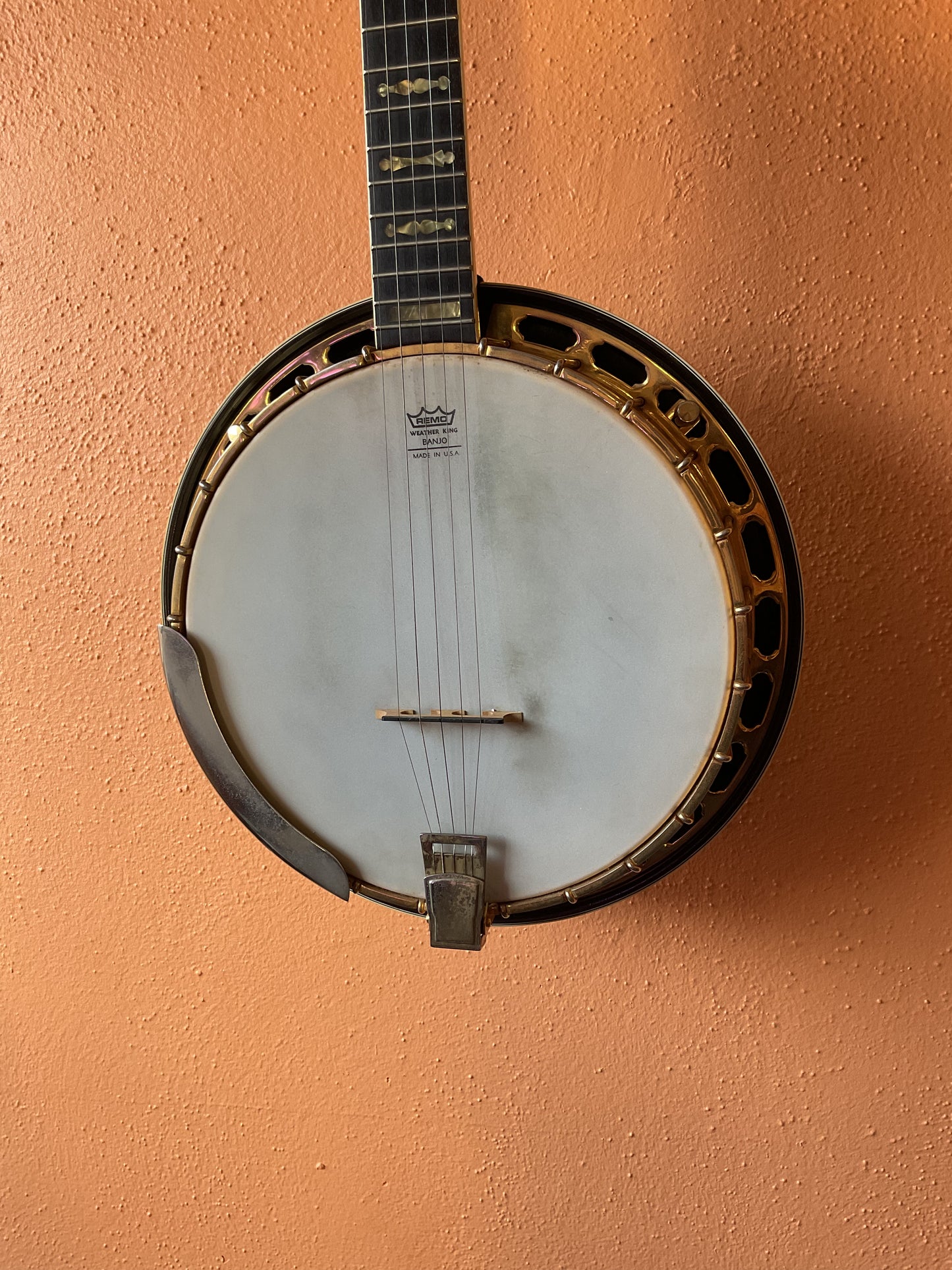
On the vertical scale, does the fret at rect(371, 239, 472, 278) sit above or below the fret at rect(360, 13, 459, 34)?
below

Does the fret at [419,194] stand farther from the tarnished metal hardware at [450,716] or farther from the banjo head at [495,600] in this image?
the tarnished metal hardware at [450,716]

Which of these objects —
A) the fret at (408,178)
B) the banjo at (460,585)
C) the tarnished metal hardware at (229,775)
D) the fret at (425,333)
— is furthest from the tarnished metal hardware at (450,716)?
the fret at (408,178)

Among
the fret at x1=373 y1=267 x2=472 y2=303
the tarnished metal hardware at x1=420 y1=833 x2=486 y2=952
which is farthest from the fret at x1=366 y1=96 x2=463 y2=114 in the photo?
the tarnished metal hardware at x1=420 y1=833 x2=486 y2=952

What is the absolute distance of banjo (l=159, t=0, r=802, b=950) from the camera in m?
0.60

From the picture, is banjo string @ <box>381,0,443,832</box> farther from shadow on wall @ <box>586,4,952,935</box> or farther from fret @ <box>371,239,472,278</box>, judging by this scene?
shadow on wall @ <box>586,4,952,935</box>

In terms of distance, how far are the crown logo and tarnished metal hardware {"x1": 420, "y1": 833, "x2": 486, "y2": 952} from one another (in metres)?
0.30

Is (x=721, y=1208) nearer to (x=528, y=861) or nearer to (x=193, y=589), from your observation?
(x=528, y=861)

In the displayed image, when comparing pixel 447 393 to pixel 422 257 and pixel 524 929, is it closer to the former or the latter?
pixel 422 257

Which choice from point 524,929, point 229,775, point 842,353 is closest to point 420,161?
point 842,353

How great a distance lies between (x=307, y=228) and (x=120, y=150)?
0.67ft

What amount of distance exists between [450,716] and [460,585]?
0.09 meters

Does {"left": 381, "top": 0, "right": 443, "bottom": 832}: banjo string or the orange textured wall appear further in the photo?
the orange textured wall

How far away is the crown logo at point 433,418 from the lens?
62 cm

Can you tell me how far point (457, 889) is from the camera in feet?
2.18
